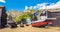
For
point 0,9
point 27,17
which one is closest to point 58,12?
point 27,17

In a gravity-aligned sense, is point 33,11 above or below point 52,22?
above

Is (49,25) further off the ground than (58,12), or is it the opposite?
(58,12)

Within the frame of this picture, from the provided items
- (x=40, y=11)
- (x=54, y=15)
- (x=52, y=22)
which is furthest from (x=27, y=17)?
(x=52, y=22)

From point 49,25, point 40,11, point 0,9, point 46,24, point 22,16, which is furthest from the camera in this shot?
point 22,16

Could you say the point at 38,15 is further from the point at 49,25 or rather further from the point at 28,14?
the point at 49,25

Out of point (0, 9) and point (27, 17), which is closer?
point (0, 9)

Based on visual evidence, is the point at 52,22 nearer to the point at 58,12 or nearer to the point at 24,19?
the point at 58,12

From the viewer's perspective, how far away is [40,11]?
21.7 metres

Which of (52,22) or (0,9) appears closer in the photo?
(52,22)

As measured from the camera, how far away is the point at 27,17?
2247 centimetres

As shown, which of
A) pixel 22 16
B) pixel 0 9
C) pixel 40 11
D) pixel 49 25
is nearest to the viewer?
pixel 49 25

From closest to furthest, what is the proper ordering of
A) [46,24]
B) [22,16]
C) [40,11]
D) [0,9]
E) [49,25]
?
[46,24], [49,25], [0,9], [40,11], [22,16]

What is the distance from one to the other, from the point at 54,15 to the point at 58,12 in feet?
2.50

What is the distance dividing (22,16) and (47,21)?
26.3 ft
